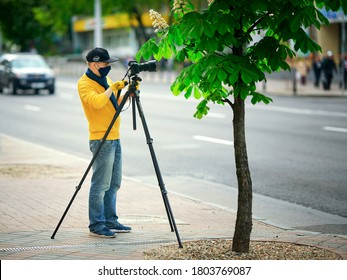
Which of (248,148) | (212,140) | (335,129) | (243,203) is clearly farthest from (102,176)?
(335,129)

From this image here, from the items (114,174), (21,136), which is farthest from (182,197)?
(21,136)

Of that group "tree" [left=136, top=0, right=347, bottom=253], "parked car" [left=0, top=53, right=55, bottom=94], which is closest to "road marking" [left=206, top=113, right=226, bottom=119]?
"parked car" [left=0, top=53, right=55, bottom=94]

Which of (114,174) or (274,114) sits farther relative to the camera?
(274,114)

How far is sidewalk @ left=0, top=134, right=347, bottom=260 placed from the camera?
7.44m

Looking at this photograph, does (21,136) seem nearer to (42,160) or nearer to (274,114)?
(42,160)

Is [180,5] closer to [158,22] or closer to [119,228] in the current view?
[158,22]

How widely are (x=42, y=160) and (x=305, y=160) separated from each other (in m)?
4.89

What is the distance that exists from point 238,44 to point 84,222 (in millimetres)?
3207

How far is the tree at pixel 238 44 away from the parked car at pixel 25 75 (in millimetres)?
29501

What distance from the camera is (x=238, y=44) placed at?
6836 millimetres

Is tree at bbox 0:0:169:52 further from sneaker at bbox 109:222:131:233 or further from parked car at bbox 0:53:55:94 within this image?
sneaker at bbox 109:222:131:233

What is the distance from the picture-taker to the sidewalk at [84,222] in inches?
293

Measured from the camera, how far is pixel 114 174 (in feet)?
27.6

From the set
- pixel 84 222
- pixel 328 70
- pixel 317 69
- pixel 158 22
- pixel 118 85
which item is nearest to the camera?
pixel 158 22
